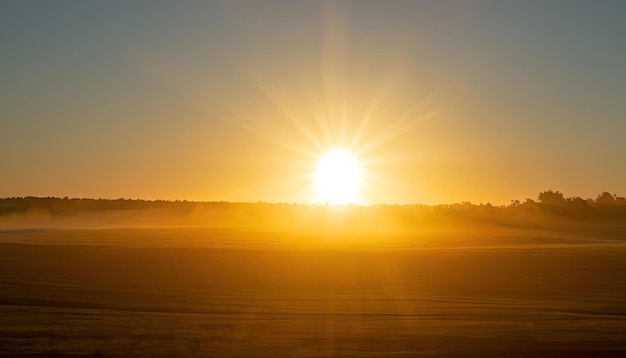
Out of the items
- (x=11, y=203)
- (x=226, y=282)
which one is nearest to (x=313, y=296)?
(x=226, y=282)

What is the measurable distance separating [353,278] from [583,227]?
141 feet

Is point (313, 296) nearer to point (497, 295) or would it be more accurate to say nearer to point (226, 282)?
point (226, 282)

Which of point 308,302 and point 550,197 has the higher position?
point 550,197

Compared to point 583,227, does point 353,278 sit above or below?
below

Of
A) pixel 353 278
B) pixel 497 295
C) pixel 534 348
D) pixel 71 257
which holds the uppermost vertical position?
pixel 71 257

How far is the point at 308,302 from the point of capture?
17312mm

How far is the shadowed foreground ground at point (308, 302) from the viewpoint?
1226 cm

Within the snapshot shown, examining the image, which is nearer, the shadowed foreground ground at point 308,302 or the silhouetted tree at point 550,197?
the shadowed foreground ground at point 308,302

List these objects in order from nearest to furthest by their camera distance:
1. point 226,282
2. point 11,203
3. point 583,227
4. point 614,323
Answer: point 614,323, point 226,282, point 583,227, point 11,203

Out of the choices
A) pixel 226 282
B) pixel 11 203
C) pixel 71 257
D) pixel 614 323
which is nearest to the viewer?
pixel 614 323

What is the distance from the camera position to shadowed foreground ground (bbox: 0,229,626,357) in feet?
40.2

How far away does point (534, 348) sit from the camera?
1235cm

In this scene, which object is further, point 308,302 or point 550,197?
point 550,197

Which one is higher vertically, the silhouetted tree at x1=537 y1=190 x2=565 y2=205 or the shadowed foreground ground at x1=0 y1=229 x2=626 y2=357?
the silhouetted tree at x1=537 y1=190 x2=565 y2=205
